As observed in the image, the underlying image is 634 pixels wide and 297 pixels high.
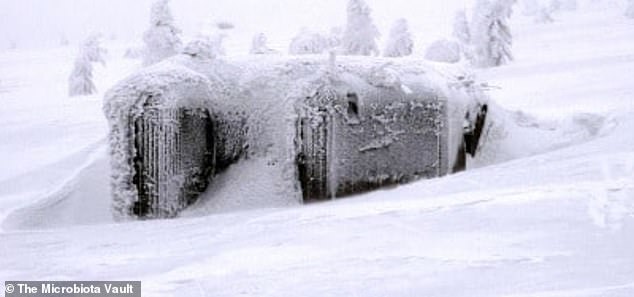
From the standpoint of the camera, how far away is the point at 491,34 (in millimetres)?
27859

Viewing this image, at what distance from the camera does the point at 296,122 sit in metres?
5.73

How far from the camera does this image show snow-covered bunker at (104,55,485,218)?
5.62 meters

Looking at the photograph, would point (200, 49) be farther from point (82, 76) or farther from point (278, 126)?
point (82, 76)

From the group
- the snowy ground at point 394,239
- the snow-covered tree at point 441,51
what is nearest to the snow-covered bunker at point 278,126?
the snowy ground at point 394,239

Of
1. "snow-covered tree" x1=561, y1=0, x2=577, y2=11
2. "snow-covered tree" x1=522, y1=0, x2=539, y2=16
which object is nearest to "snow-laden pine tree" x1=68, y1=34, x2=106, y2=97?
"snow-covered tree" x1=522, y1=0, x2=539, y2=16

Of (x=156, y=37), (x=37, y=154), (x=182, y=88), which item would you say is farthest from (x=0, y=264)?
(x=156, y=37)

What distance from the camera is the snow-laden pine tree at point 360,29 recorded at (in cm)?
3120

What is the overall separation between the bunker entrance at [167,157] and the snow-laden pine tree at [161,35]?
20.1m

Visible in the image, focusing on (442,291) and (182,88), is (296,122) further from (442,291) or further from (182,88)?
(442,291)

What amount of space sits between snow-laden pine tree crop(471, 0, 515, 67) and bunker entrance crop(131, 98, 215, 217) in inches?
910

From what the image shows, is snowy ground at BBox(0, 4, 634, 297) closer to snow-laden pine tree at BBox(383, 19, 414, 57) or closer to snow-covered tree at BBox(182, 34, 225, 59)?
snow-covered tree at BBox(182, 34, 225, 59)

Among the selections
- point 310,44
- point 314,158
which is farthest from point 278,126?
point 310,44

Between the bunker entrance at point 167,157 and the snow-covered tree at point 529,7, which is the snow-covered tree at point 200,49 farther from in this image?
the snow-covered tree at point 529,7

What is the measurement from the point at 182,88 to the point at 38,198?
78.4 inches
